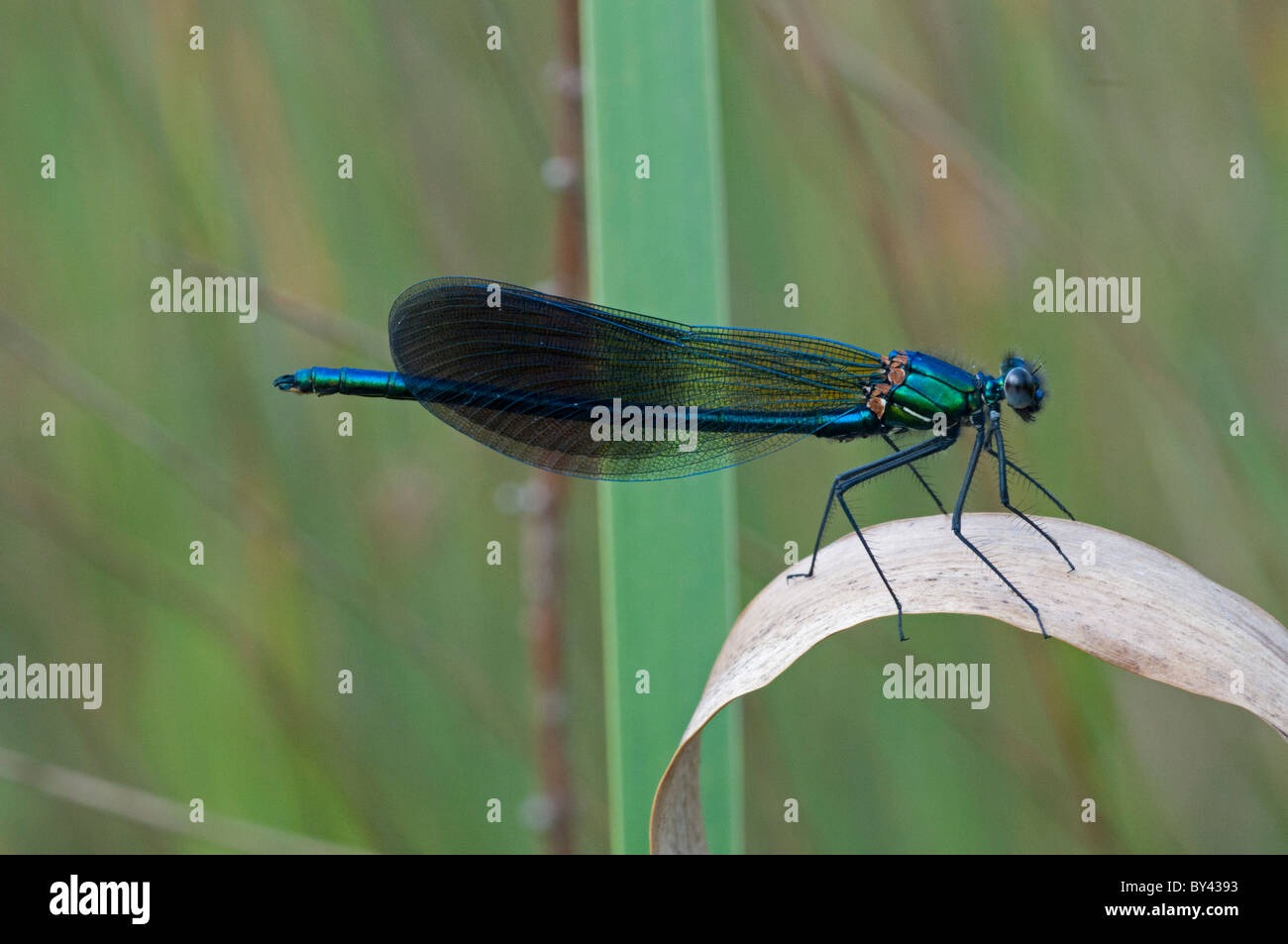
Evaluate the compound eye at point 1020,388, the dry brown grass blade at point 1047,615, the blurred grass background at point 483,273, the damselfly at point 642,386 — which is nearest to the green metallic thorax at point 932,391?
the damselfly at point 642,386

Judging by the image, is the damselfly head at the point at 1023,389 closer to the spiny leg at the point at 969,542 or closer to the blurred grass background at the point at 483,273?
the spiny leg at the point at 969,542

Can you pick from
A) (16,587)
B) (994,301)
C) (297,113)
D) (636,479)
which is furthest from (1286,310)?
(16,587)

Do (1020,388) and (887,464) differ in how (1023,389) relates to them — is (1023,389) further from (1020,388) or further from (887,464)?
(887,464)

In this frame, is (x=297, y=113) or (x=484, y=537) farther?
(x=484, y=537)

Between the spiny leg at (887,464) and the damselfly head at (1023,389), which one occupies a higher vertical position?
the damselfly head at (1023,389)

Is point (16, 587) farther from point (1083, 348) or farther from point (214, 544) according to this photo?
point (1083, 348)

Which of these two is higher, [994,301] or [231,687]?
[994,301]

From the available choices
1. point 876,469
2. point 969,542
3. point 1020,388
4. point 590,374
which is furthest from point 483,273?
point 969,542
